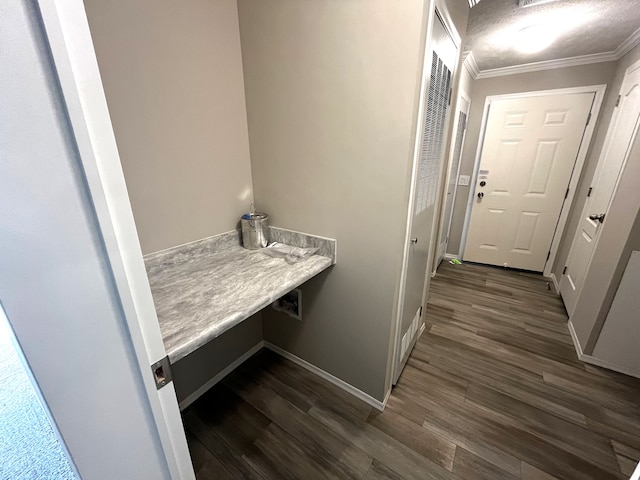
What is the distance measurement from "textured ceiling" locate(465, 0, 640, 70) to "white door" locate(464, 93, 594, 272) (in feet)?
1.61

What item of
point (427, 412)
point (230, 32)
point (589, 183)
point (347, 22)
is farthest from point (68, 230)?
point (589, 183)

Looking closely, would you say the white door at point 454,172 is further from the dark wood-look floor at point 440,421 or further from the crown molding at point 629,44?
the dark wood-look floor at point 440,421

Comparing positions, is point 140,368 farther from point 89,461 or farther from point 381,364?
point 381,364

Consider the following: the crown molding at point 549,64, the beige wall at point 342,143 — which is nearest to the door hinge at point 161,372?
the beige wall at point 342,143

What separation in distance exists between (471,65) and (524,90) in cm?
69

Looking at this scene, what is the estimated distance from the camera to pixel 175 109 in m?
1.14

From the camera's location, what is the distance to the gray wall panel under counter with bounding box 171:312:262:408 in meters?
1.38

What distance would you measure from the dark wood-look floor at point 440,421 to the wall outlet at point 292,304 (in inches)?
15.9

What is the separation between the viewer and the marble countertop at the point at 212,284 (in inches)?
30.6

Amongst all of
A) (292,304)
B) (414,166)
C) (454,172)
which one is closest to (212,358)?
(292,304)

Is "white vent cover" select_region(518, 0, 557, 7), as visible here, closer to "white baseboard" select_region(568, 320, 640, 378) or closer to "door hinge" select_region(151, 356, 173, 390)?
"white baseboard" select_region(568, 320, 640, 378)

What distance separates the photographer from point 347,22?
3.36 feet

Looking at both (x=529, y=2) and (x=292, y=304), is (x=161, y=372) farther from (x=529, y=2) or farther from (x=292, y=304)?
(x=529, y=2)

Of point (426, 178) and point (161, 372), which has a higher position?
point (426, 178)
